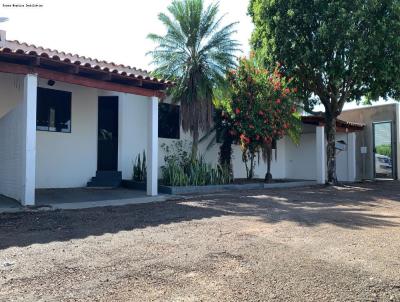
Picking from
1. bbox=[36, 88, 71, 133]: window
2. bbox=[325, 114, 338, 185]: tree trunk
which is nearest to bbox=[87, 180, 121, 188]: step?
bbox=[36, 88, 71, 133]: window

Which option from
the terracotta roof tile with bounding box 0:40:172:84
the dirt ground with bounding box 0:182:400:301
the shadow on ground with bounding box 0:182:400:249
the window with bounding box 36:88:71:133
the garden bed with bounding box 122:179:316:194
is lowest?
the dirt ground with bounding box 0:182:400:301

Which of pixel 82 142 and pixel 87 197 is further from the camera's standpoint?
pixel 82 142

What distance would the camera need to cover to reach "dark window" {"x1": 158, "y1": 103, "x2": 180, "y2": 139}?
1467 centimetres

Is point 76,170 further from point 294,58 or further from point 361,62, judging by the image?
point 361,62

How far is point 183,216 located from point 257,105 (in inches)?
294

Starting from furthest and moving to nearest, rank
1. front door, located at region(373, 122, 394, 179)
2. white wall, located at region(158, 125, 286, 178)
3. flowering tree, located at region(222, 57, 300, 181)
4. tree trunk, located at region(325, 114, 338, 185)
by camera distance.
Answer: front door, located at region(373, 122, 394, 179)
tree trunk, located at region(325, 114, 338, 185)
white wall, located at region(158, 125, 286, 178)
flowering tree, located at region(222, 57, 300, 181)

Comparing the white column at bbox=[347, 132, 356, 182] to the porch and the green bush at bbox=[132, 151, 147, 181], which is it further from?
the green bush at bbox=[132, 151, 147, 181]

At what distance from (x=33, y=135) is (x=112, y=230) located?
3.39 metres

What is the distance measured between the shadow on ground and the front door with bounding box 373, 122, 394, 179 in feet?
42.1

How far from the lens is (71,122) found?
1249cm

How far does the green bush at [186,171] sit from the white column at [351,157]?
31.5ft

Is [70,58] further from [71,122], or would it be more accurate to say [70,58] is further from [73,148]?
[73,148]

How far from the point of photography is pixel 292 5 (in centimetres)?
1435

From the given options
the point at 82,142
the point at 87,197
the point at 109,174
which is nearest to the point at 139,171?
the point at 109,174
